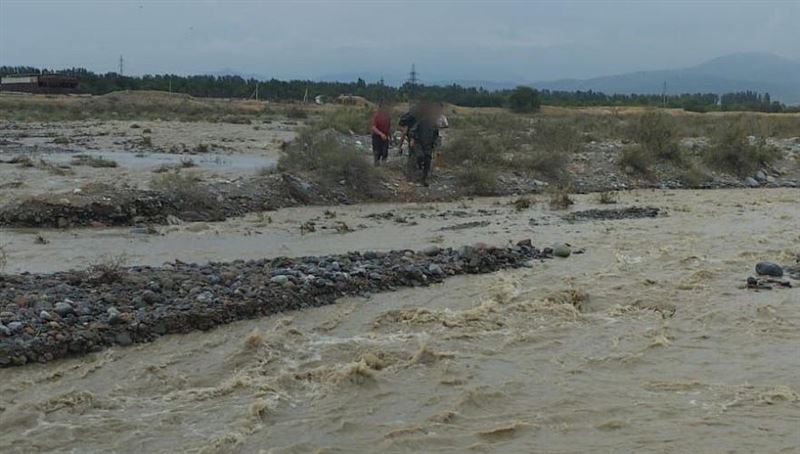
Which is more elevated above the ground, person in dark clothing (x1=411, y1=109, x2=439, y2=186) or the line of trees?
the line of trees

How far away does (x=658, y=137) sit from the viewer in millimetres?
25938

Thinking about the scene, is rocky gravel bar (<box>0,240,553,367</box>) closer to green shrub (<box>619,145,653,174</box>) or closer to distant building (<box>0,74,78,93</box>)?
green shrub (<box>619,145,653,174</box>)

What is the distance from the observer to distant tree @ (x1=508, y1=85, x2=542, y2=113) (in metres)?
59.8

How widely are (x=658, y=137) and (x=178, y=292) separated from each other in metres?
20.2

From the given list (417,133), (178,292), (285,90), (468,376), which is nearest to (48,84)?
(285,90)

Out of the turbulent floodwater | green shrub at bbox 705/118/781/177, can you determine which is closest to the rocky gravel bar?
the turbulent floodwater

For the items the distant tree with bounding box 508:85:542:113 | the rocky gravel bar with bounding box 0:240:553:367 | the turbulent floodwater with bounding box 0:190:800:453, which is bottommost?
the turbulent floodwater with bounding box 0:190:800:453

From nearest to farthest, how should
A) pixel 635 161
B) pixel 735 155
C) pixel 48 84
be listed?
pixel 635 161, pixel 735 155, pixel 48 84

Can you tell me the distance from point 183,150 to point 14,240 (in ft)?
56.4

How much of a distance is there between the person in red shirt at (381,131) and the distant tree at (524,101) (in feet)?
132

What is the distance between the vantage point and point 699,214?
17.8 meters

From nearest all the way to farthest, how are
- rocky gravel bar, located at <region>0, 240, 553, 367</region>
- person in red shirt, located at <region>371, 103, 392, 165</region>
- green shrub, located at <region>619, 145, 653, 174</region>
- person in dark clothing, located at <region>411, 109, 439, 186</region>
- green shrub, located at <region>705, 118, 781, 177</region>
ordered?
rocky gravel bar, located at <region>0, 240, 553, 367</region>, person in dark clothing, located at <region>411, 109, 439, 186</region>, person in red shirt, located at <region>371, 103, 392, 165</region>, green shrub, located at <region>619, 145, 653, 174</region>, green shrub, located at <region>705, 118, 781, 177</region>

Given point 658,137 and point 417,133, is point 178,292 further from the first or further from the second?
point 658,137

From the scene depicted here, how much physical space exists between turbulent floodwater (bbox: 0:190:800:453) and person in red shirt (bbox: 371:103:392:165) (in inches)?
337
